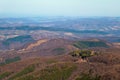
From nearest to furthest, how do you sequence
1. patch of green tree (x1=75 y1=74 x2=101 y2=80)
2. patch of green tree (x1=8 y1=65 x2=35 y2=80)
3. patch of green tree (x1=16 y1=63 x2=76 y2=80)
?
patch of green tree (x1=75 y1=74 x2=101 y2=80), patch of green tree (x1=16 y1=63 x2=76 y2=80), patch of green tree (x1=8 y1=65 x2=35 y2=80)

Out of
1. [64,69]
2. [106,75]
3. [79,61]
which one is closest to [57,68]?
[64,69]

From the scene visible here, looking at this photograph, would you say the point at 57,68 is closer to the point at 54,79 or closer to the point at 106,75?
the point at 54,79

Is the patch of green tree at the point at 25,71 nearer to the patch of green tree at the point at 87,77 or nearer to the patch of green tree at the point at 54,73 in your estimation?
the patch of green tree at the point at 54,73

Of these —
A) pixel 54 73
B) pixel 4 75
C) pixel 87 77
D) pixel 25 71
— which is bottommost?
pixel 4 75

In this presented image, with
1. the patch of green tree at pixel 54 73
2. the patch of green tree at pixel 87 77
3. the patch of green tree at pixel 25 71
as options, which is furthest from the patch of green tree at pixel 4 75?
the patch of green tree at pixel 87 77

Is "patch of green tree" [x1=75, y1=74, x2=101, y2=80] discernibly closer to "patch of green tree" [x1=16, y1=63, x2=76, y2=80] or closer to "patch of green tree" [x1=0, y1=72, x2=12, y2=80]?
"patch of green tree" [x1=16, y1=63, x2=76, y2=80]

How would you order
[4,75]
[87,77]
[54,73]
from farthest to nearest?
[4,75] → [54,73] → [87,77]

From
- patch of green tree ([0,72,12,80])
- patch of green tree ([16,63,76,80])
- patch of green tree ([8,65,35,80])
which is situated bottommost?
patch of green tree ([0,72,12,80])

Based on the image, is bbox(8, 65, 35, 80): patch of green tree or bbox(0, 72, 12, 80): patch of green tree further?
bbox(0, 72, 12, 80): patch of green tree

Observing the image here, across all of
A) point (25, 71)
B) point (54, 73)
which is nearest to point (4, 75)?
point (25, 71)

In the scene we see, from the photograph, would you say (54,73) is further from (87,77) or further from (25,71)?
(25,71)

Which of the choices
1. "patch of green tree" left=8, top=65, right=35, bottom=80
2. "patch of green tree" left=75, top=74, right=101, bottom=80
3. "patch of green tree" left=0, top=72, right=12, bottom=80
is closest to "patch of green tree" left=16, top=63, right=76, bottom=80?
"patch of green tree" left=75, top=74, right=101, bottom=80

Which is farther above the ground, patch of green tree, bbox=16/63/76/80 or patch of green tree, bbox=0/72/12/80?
patch of green tree, bbox=16/63/76/80
